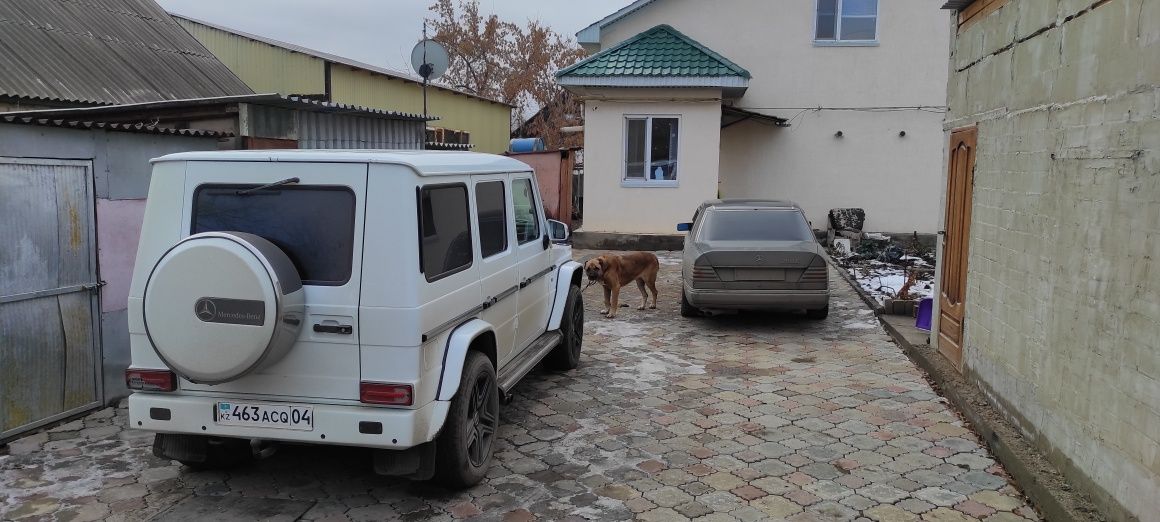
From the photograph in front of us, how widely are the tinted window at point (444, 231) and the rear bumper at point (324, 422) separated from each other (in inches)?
28.8

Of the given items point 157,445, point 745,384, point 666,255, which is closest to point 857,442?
point 745,384

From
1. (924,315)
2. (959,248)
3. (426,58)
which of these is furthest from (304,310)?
(426,58)

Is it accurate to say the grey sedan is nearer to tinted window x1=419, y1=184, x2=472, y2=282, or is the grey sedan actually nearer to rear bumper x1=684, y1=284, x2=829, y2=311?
rear bumper x1=684, y1=284, x2=829, y2=311

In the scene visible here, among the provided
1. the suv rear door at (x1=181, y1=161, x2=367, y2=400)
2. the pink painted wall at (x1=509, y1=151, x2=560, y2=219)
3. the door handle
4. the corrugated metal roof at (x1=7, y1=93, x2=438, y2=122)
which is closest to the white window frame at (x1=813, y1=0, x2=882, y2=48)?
the pink painted wall at (x1=509, y1=151, x2=560, y2=219)

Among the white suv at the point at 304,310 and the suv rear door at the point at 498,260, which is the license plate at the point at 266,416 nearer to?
the white suv at the point at 304,310

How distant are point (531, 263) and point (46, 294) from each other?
3.41m

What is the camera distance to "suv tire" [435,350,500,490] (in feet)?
14.7

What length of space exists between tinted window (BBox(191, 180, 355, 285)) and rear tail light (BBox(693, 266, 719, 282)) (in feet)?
17.9

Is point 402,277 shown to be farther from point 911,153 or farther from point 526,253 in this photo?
point 911,153

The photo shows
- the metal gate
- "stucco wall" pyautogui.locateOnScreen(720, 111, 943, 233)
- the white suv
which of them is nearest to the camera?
the white suv

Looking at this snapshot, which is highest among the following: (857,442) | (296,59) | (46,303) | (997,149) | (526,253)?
(296,59)

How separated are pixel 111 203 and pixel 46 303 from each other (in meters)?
0.89

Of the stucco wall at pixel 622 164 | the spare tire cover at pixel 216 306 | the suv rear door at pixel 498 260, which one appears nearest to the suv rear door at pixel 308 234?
the spare tire cover at pixel 216 306

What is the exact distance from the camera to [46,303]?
5.59m
